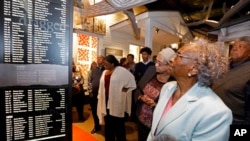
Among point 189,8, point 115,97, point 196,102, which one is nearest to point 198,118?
point 196,102

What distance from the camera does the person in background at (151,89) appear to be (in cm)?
211

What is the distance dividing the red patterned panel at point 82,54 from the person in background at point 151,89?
17.0 ft

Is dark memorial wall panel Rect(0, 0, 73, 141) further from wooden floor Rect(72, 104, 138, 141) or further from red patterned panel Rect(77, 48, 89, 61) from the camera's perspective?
red patterned panel Rect(77, 48, 89, 61)

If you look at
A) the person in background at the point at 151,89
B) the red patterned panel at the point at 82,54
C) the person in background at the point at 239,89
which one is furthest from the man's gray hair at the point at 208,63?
the red patterned panel at the point at 82,54

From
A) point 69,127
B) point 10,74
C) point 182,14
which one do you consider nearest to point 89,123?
point 69,127

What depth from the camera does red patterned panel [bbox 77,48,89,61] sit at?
7.18 m

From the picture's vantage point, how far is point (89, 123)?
5012mm

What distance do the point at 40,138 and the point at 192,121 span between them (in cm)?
101

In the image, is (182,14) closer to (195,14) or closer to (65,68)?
(195,14)

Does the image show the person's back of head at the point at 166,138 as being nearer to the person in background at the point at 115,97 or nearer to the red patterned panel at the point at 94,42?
the person in background at the point at 115,97

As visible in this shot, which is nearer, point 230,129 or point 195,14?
point 230,129

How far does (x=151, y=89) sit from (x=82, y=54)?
5.44 m

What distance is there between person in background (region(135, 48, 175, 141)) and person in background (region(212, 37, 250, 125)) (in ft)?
1.64

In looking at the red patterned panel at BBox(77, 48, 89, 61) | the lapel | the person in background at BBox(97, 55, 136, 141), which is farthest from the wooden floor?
the lapel
